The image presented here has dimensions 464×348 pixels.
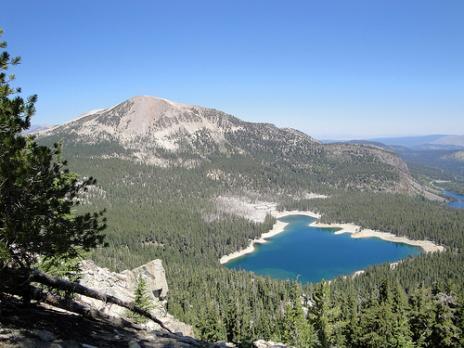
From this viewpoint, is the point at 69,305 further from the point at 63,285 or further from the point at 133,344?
the point at 133,344

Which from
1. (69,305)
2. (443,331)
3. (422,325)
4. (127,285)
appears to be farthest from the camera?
(127,285)

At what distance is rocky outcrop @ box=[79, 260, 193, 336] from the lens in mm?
41125

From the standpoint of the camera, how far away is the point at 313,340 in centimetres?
5888

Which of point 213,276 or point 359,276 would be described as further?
point 359,276

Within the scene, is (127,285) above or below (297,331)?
above

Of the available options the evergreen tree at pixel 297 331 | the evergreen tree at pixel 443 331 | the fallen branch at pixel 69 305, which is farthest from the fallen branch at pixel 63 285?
the evergreen tree at pixel 443 331

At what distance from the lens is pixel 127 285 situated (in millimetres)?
65062

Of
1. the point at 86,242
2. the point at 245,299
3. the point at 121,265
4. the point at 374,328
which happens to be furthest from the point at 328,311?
the point at 121,265

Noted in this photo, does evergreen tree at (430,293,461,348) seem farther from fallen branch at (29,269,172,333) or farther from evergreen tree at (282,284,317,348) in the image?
fallen branch at (29,269,172,333)

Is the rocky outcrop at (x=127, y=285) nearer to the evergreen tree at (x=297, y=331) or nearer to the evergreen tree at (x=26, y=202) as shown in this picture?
the evergreen tree at (x=297, y=331)

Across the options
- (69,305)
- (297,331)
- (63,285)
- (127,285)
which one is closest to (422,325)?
(297,331)

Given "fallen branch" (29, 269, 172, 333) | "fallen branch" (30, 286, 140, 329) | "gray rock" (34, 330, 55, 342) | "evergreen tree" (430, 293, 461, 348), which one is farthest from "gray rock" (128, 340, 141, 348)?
"evergreen tree" (430, 293, 461, 348)

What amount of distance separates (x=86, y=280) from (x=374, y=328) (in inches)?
1445

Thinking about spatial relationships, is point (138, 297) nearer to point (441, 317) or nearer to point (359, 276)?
point (441, 317)
